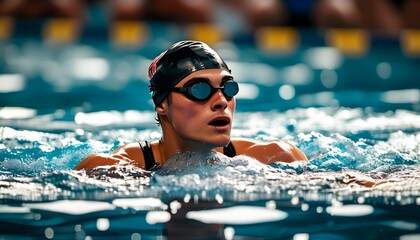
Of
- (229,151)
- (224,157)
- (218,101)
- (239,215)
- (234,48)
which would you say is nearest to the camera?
(239,215)

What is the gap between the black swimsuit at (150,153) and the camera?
13.0 ft

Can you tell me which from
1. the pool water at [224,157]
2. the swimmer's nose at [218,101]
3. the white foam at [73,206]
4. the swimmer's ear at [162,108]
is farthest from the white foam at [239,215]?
the swimmer's ear at [162,108]

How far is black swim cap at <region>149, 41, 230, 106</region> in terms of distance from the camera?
3.78 meters

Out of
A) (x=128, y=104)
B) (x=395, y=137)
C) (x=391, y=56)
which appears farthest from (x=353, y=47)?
(x=395, y=137)

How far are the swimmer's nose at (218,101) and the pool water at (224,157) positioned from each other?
1.03ft

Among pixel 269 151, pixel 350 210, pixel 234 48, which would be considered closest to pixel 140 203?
pixel 350 210

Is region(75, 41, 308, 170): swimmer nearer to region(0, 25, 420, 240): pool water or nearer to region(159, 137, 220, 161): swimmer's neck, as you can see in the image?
region(159, 137, 220, 161): swimmer's neck

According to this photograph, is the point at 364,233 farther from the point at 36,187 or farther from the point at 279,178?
the point at 36,187

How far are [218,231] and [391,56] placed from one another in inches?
249

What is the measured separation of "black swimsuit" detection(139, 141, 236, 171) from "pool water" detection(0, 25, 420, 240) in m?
0.11

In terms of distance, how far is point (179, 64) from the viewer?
12.5 ft

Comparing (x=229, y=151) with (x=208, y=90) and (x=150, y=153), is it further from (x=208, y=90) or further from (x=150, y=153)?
(x=208, y=90)

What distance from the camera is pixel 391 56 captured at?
898cm

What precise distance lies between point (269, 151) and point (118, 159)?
2.51 feet
